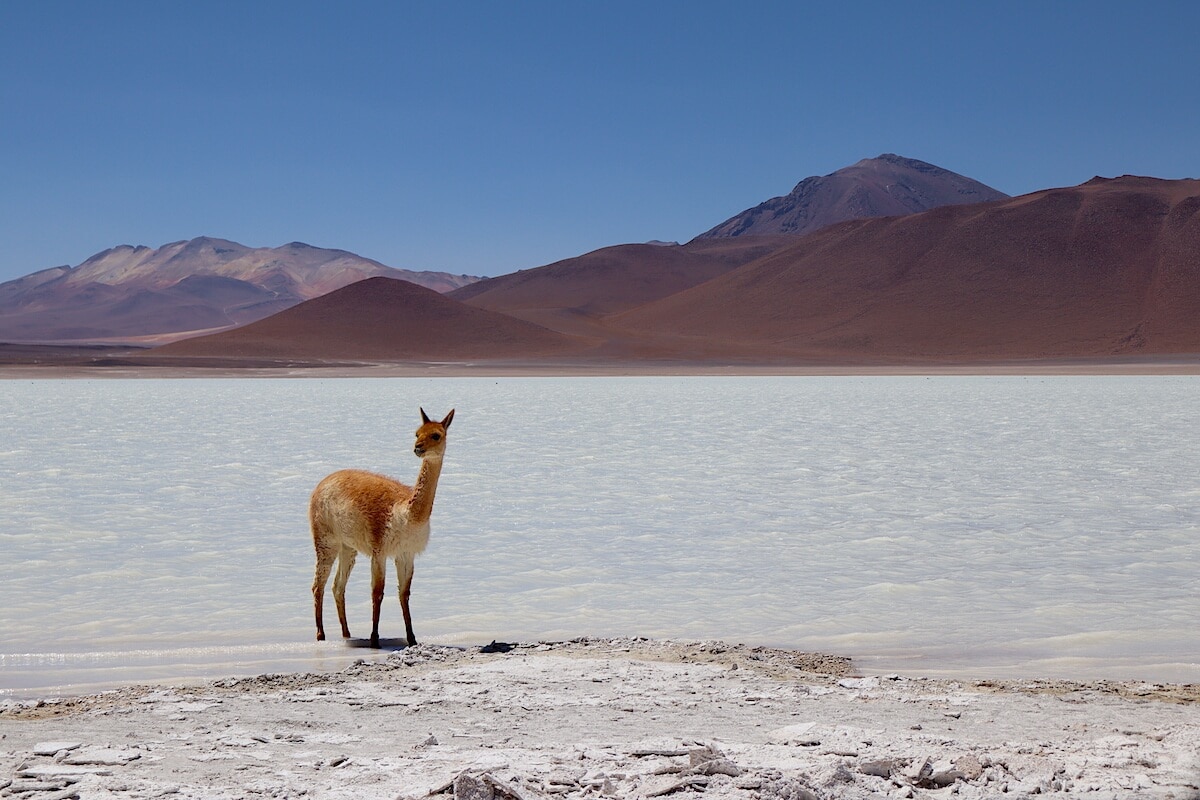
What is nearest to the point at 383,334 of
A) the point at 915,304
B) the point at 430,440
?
the point at 915,304

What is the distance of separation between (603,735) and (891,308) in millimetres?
80351

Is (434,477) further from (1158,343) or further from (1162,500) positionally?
(1158,343)

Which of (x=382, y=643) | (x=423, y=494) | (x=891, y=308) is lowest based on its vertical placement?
(x=382, y=643)

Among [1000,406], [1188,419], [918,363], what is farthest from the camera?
[918,363]

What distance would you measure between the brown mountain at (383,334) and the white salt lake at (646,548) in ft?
183

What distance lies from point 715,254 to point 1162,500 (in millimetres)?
125575

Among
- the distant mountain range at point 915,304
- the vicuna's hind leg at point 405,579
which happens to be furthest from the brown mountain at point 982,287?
the vicuna's hind leg at point 405,579

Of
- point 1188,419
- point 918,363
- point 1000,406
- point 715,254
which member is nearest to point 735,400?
point 1000,406

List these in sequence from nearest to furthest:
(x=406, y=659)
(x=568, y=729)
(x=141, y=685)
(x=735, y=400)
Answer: (x=568, y=729), (x=141, y=685), (x=406, y=659), (x=735, y=400)

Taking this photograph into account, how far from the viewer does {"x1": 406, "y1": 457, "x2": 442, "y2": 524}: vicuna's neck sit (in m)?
5.54

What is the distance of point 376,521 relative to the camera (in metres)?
5.67

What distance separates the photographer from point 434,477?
560 cm

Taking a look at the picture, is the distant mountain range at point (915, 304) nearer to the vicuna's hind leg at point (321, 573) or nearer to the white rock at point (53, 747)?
the vicuna's hind leg at point (321, 573)

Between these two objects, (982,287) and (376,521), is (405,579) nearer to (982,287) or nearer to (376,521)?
(376,521)
